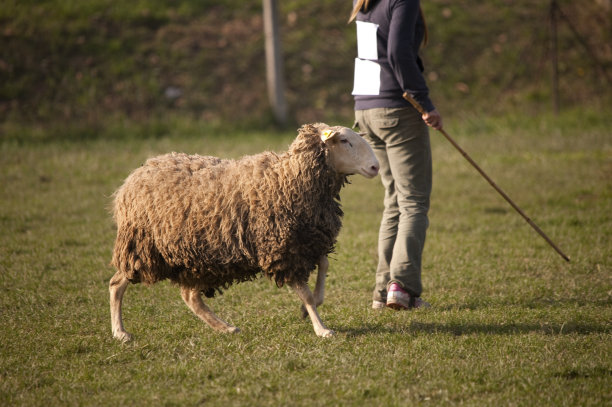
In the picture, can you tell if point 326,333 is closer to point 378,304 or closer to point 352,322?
point 352,322

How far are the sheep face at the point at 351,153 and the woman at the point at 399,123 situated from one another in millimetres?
564

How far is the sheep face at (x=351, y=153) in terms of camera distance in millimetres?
4570

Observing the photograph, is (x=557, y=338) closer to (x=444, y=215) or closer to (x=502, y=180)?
(x=444, y=215)

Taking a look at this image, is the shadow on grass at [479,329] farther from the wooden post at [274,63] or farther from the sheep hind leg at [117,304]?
the wooden post at [274,63]

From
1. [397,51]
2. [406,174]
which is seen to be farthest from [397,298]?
[397,51]

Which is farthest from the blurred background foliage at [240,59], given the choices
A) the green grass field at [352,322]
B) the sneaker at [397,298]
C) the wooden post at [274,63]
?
the sneaker at [397,298]

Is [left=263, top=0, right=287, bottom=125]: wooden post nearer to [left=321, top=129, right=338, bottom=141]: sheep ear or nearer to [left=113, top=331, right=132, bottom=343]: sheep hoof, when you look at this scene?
[left=321, top=129, right=338, bottom=141]: sheep ear

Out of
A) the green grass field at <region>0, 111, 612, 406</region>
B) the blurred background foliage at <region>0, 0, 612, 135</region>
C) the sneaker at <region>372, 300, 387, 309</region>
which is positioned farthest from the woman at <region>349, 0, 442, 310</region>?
the blurred background foliage at <region>0, 0, 612, 135</region>

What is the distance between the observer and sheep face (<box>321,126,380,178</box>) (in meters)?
4.57

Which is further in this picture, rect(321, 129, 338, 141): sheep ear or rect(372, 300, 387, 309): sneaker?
rect(372, 300, 387, 309): sneaker

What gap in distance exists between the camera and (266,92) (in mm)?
15758

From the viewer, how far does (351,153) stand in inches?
181

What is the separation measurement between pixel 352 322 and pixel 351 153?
49.4 inches

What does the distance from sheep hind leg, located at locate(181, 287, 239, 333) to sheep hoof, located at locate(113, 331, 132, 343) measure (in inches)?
19.1
